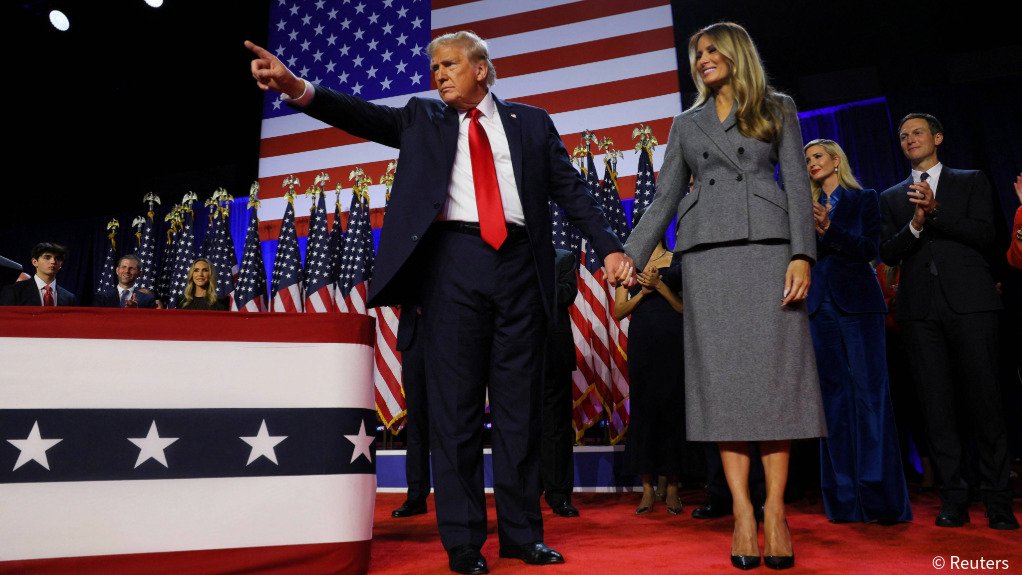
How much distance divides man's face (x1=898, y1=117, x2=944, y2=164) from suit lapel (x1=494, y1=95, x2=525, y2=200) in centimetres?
204

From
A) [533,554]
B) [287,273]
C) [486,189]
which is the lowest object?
[533,554]

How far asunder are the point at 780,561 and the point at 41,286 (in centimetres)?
573

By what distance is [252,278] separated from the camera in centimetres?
662

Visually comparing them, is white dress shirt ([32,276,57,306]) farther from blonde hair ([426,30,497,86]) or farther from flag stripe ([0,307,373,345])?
blonde hair ([426,30,497,86])

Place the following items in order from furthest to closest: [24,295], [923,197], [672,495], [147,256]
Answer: [147,256] → [24,295] → [672,495] → [923,197]

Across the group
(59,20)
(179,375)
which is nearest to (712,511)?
(179,375)

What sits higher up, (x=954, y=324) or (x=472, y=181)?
(x=472, y=181)

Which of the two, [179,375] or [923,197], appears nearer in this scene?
[179,375]

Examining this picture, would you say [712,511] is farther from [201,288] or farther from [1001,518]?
[201,288]

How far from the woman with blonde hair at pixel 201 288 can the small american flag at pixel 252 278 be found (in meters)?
1.33

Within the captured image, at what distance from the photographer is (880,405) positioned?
3.07 m

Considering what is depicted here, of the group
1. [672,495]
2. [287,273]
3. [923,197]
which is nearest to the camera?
[923,197]

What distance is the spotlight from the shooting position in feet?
23.7

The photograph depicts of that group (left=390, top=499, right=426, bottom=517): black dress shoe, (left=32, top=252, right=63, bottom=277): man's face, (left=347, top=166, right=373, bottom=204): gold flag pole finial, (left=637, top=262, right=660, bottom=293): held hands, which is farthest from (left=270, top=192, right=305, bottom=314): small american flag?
(left=637, top=262, right=660, bottom=293): held hands
